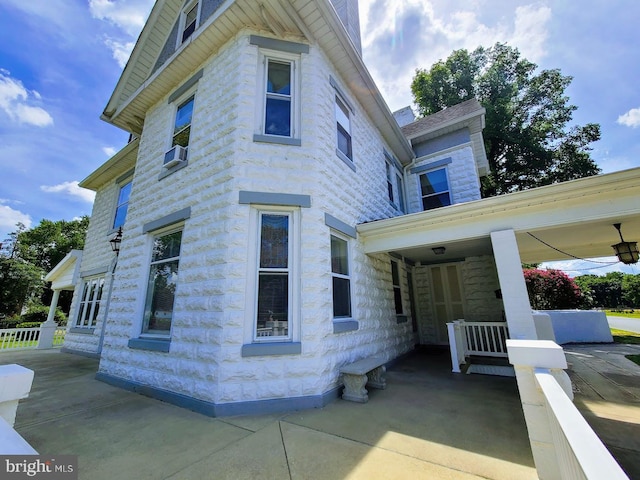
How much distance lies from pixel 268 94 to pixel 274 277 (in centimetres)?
378

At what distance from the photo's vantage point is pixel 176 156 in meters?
5.72

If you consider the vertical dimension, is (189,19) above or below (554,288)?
above

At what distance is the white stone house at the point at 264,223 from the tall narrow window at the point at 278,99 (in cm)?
3

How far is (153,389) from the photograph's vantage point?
15.2 feet

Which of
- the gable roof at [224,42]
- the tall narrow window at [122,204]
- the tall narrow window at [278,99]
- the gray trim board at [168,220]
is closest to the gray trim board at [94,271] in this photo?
the tall narrow window at [122,204]

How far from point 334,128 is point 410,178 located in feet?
18.4

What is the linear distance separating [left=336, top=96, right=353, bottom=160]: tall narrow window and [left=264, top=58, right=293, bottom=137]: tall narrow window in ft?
4.58

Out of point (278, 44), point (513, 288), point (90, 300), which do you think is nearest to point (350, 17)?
point (278, 44)

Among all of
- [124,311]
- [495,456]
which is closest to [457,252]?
[495,456]

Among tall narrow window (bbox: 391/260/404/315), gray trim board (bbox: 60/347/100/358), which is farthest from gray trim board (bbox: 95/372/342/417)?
gray trim board (bbox: 60/347/100/358)

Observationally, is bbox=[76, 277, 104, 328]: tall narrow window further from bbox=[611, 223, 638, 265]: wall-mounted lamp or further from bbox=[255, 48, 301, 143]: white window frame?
bbox=[611, 223, 638, 265]: wall-mounted lamp

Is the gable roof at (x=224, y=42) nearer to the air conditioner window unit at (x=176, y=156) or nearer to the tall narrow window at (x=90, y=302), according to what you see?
the air conditioner window unit at (x=176, y=156)

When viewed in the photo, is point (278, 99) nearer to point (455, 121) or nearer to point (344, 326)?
point (344, 326)

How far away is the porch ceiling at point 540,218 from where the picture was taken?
13.0ft
